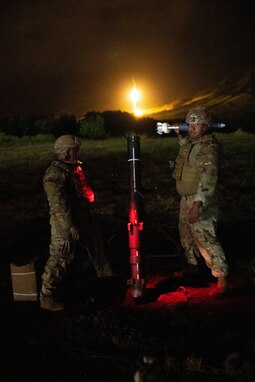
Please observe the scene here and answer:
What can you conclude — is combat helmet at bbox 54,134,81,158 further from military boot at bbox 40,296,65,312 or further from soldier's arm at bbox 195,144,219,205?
military boot at bbox 40,296,65,312

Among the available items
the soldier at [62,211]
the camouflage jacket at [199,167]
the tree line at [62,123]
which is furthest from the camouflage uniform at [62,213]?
the tree line at [62,123]

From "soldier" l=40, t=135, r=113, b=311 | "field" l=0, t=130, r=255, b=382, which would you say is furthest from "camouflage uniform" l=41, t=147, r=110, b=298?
"field" l=0, t=130, r=255, b=382

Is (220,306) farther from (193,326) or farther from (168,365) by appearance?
(168,365)

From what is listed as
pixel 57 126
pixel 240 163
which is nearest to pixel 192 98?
pixel 57 126

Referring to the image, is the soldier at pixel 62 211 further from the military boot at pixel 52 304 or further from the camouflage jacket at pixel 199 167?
the camouflage jacket at pixel 199 167

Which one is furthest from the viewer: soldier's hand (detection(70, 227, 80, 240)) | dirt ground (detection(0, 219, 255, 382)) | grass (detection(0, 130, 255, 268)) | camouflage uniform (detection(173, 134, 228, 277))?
grass (detection(0, 130, 255, 268))

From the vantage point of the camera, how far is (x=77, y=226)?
5.37m

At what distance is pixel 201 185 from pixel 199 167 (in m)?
0.22

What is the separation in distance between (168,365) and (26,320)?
187 centimetres

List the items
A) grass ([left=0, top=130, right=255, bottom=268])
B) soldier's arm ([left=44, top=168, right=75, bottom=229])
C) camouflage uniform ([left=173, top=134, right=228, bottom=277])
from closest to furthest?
soldier's arm ([left=44, top=168, right=75, bottom=229]) → camouflage uniform ([left=173, top=134, right=228, bottom=277]) → grass ([left=0, top=130, right=255, bottom=268])

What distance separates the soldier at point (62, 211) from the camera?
16.8 feet

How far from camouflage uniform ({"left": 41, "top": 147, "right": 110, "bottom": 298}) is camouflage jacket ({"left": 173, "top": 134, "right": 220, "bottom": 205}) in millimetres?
1175

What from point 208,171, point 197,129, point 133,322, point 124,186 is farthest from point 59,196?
point 124,186

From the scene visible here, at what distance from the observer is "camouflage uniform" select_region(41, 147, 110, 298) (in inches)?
201
